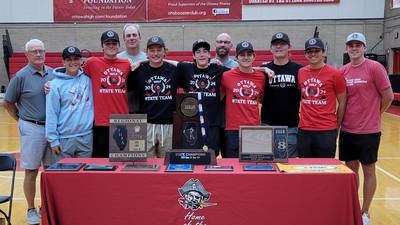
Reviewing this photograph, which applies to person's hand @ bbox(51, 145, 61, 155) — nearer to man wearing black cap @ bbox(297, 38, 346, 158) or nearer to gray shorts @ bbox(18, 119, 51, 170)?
gray shorts @ bbox(18, 119, 51, 170)

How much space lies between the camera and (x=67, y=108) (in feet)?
12.9

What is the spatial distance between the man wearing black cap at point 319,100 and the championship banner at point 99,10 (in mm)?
15051

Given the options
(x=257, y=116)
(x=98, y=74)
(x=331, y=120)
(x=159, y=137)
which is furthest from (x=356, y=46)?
(x=98, y=74)

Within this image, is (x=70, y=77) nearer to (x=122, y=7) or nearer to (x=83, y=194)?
(x=83, y=194)

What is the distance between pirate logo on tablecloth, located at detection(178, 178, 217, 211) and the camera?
3.08 meters

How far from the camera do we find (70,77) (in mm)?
3982

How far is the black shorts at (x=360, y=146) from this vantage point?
4.11m

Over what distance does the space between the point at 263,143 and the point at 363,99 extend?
1.34 metres

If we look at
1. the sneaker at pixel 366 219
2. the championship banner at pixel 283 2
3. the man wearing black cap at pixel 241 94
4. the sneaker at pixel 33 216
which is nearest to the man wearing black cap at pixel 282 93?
the man wearing black cap at pixel 241 94

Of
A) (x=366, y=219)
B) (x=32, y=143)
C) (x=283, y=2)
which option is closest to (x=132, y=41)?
(x=32, y=143)

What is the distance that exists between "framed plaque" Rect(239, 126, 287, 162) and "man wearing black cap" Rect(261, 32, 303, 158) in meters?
0.91

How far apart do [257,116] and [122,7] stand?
1518cm

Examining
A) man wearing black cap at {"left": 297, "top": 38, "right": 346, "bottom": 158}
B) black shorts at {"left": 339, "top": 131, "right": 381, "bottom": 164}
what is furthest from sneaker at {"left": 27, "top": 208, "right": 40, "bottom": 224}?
black shorts at {"left": 339, "top": 131, "right": 381, "bottom": 164}

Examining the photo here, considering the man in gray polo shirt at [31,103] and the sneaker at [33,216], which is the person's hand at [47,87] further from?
the sneaker at [33,216]
